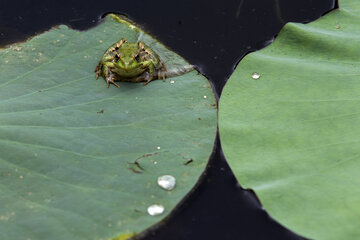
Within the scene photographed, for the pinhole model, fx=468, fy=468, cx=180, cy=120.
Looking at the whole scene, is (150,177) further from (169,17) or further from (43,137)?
(169,17)

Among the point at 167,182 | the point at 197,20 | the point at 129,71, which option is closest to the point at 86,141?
the point at 167,182

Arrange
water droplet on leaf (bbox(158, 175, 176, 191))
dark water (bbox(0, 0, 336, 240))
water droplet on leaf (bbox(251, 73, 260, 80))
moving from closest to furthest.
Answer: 1. water droplet on leaf (bbox(158, 175, 176, 191))
2. water droplet on leaf (bbox(251, 73, 260, 80))
3. dark water (bbox(0, 0, 336, 240))

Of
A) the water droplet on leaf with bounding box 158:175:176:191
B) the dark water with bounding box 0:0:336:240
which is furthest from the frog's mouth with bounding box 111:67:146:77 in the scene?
the water droplet on leaf with bounding box 158:175:176:191

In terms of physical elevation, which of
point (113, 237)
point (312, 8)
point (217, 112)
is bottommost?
point (113, 237)

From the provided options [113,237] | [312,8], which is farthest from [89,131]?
[312,8]

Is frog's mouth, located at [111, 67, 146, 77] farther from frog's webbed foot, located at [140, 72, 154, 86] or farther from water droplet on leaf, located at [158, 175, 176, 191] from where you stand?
water droplet on leaf, located at [158, 175, 176, 191]

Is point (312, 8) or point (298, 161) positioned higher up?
point (312, 8)
